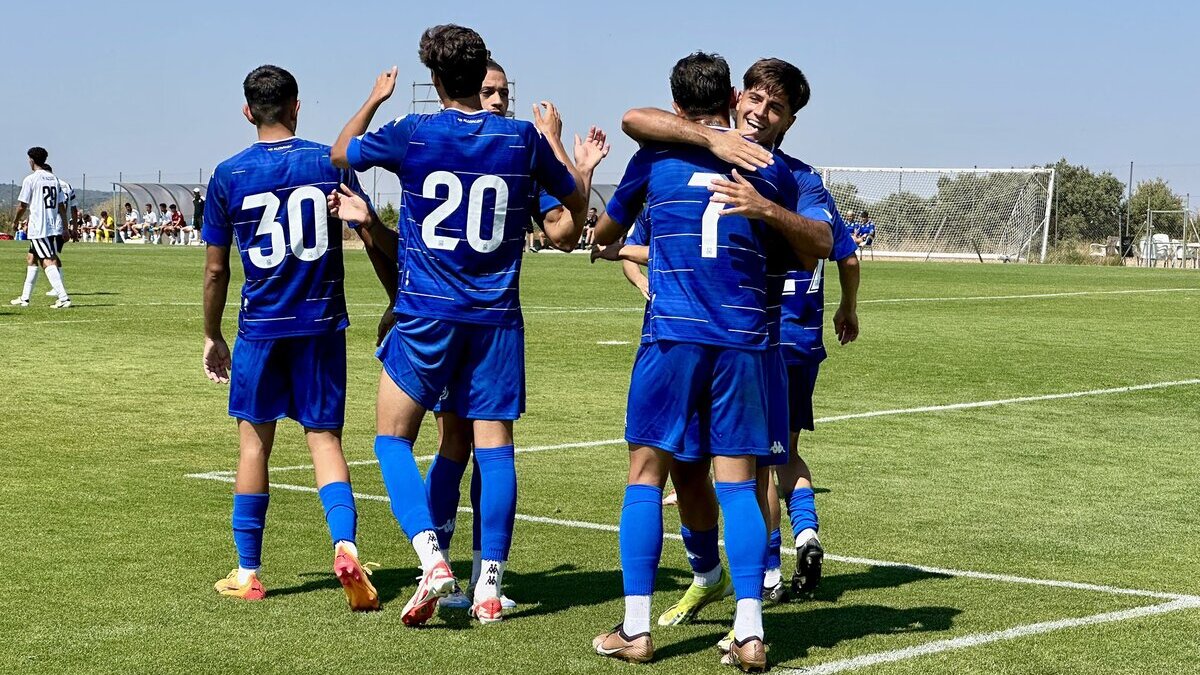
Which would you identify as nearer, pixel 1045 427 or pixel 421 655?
pixel 421 655

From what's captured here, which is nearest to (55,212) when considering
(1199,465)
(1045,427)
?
(1045,427)

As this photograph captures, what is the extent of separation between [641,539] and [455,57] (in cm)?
185

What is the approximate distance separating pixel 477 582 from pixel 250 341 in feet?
4.34

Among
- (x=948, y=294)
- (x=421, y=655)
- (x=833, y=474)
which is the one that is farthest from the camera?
(x=948, y=294)

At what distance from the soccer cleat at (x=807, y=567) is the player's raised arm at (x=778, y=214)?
61.1 inches

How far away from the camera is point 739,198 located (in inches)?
211

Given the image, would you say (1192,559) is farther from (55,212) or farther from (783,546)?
(55,212)

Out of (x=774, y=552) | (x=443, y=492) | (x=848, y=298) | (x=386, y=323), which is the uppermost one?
(x=848, y=298)

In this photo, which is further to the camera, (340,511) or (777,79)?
(340,511)

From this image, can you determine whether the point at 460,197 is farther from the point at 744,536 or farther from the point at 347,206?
the point at 744,536

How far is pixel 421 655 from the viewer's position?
5.63m

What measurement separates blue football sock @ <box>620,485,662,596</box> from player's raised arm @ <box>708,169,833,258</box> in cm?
99

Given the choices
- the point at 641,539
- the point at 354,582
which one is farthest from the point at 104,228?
the point at 641,539

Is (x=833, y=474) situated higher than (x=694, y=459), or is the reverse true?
(x=694, y=459)
